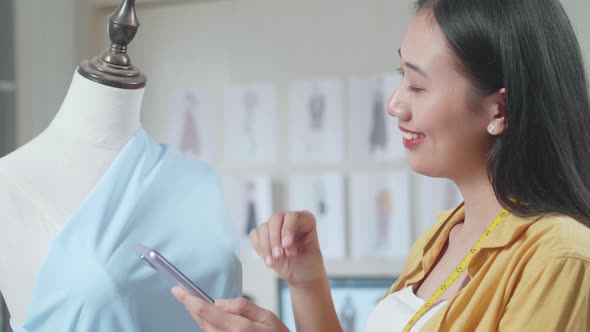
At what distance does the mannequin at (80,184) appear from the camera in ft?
3.93

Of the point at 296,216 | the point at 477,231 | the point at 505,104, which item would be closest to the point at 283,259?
the point at 296,216

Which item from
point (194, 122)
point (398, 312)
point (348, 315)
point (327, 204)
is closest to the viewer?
point (398, 312)

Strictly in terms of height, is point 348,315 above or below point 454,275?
below

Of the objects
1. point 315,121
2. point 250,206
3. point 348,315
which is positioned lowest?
point 348,315

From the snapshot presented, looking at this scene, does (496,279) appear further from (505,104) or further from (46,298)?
(46,298)

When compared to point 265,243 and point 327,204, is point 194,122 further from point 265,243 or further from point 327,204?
point 265,243

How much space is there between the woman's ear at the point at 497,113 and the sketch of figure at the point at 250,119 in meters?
2.36

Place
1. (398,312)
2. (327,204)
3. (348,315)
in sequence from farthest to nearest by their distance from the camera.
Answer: (327,204) < (348,315) < (398,312)

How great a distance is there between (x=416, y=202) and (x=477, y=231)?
202 cm

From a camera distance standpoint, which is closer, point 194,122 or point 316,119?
point 316,119

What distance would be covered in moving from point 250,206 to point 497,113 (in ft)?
7.82

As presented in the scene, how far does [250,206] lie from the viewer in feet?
11.2

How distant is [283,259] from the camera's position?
1295 millimetres

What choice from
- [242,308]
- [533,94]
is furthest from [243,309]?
[533,94]
